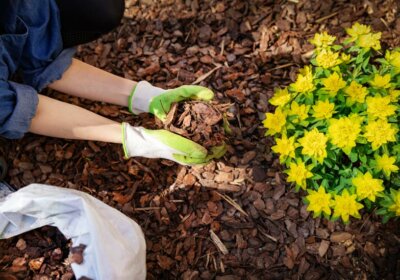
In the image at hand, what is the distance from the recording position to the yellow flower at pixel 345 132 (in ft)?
4.45

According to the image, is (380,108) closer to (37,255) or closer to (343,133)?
(343,133)

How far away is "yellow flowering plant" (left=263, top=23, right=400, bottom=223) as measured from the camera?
54.3 inches

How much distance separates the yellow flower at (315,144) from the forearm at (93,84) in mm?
777

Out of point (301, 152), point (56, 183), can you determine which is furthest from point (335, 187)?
point (56, 183)

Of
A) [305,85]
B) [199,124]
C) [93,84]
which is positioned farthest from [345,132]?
[93,84]

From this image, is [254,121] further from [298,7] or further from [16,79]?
[16,79]

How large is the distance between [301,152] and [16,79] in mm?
1250

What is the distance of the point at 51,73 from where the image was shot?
67.2 inches

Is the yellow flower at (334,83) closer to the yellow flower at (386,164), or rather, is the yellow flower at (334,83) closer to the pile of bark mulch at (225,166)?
the yellow flower at (386,164)

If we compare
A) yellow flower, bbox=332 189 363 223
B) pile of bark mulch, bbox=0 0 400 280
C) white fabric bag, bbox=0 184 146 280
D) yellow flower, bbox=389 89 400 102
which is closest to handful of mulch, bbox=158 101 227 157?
pile of bark mulch, bbox=0 0 400 280

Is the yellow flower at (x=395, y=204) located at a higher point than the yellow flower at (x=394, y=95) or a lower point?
lower

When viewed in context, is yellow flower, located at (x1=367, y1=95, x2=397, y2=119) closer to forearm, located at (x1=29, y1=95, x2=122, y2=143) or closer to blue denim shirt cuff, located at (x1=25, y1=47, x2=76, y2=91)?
forearm, located at (x1=29, y1=95, x2=122, y2=143)

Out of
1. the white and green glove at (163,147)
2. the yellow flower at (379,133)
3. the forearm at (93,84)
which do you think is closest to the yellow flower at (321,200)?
the yellow flower at (379,133)

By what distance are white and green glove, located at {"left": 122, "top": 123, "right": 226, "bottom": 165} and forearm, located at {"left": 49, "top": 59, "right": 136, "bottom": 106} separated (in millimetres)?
205
